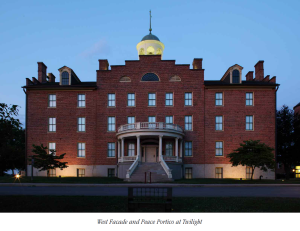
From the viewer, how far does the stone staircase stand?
26.7m

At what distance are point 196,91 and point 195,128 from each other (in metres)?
4.83

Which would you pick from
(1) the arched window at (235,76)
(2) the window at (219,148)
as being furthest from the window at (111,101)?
(1) the arched window at (235,76)

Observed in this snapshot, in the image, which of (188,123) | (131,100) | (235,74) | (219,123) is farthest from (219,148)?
(131,100)

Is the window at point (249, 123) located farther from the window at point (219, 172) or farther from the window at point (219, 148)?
the window at point (219, 172)

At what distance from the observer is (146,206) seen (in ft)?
30.4

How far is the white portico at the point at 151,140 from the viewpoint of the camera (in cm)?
3052

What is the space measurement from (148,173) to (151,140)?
22.3 feet

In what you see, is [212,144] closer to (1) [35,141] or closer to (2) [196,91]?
(2) [196,91]

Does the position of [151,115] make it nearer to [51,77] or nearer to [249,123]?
[249,123]

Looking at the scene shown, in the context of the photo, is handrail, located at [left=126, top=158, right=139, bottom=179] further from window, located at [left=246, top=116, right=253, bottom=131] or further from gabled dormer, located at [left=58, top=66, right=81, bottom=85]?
window, located at [left=246, top=116, right=253, bottom=131]

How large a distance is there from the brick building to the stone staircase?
5.01 m

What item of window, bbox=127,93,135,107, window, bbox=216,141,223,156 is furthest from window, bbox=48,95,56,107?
window, bbox=216,141,223,156

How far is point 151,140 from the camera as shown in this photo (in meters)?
33.5

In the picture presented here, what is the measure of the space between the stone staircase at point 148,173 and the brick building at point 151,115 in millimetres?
5006
